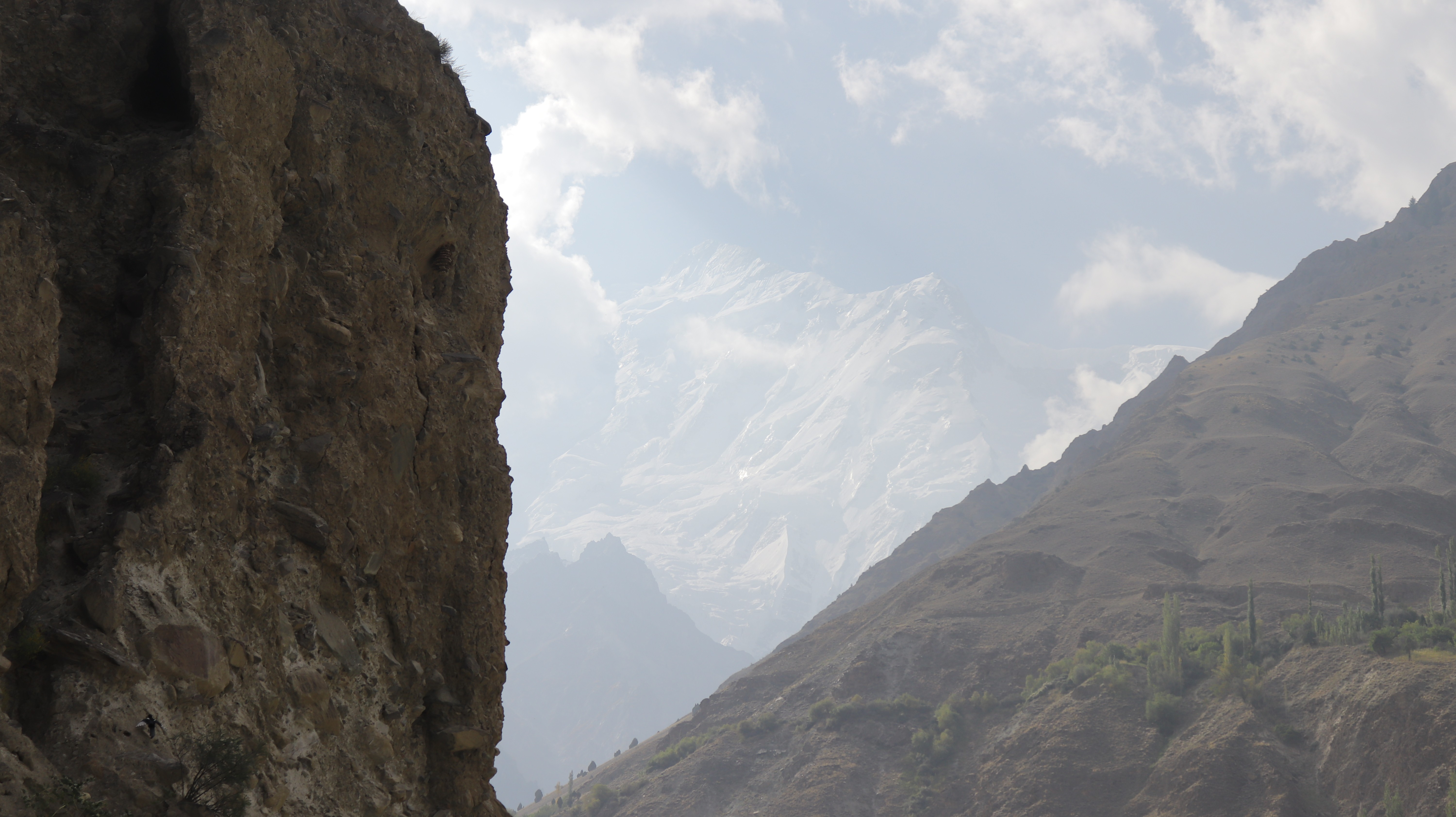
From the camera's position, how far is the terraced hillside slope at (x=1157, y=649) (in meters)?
58.8

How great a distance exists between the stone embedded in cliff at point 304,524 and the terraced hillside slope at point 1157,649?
5895 centimetres

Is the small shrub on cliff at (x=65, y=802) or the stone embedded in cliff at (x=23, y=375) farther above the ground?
the stone embedded in cliff at (x=23, y=375)

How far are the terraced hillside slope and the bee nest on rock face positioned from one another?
5759 centimetres

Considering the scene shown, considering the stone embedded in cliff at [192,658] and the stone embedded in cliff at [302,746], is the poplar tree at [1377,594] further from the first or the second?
the stone embedded in cliff at [192,658]

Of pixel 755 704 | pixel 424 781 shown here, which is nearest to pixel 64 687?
pixel 424 781

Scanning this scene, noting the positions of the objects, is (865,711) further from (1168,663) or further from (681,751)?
(1168,663)

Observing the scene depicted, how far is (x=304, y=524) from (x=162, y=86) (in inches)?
157

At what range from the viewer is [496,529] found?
37.9 ft

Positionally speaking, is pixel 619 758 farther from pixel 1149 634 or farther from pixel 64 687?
pixel 64 687

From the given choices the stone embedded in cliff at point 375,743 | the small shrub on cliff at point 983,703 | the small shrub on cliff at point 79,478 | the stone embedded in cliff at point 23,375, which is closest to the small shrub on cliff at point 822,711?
the small shrub on cliff at point 983,703

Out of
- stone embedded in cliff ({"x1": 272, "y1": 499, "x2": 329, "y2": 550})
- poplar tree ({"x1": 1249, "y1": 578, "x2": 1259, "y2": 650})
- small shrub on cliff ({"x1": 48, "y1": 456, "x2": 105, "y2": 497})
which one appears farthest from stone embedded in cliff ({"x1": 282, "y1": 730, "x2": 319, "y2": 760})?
poplar tree ({"x1": 1249, "y1": 578, "x2": 1259, "y2": 650})

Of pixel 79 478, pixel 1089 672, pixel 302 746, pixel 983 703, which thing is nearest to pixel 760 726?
pixel 983 703

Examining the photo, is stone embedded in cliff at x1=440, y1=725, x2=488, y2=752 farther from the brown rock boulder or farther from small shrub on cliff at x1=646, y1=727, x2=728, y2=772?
small shrub on cliff at x1=646, y1=727, x2=728, y2=772

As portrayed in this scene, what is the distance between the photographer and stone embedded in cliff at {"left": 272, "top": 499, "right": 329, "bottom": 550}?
8570 millimetres
